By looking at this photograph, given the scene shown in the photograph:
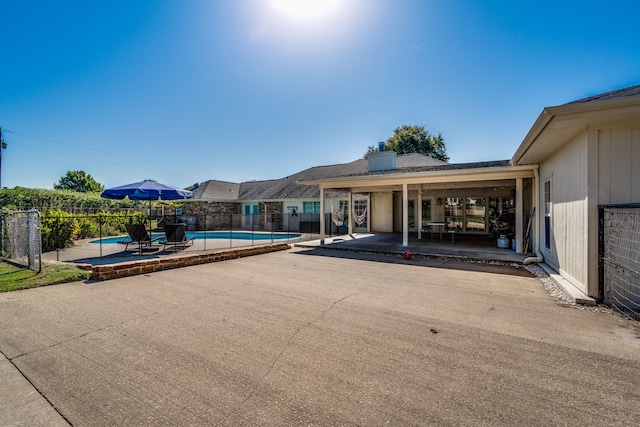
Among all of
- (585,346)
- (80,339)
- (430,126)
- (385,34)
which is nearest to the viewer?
(585,346)

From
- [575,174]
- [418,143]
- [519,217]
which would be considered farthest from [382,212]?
[418,143]

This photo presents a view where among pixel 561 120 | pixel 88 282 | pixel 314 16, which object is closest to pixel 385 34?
pixel 314 16

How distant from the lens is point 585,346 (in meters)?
2.88

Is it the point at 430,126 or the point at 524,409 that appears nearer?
the point at 524,409

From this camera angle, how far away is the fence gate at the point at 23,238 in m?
6.09

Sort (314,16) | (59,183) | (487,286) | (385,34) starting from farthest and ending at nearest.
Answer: (59,183), (385,34), (314,16), (487,286)

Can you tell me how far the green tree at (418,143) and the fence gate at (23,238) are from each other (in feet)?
86.5

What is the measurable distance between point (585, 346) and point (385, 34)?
29.9 ft

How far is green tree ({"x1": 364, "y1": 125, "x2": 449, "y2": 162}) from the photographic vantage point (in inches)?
1185

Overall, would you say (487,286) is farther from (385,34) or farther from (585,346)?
(385,34)

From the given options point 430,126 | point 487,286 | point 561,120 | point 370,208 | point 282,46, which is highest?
point 430,126

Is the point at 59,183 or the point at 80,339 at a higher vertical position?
the point at 59,183

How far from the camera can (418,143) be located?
30.0m

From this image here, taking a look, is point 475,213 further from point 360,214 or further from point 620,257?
point 620,257
